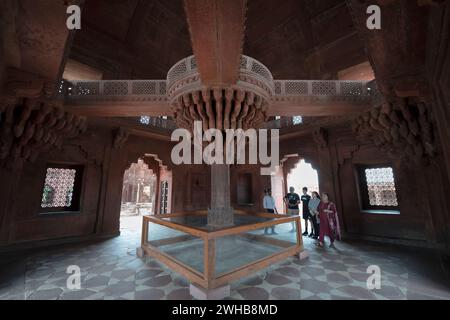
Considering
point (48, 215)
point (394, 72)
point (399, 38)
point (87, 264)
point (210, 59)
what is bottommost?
point (87, 264)

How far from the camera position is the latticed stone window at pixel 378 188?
704cm

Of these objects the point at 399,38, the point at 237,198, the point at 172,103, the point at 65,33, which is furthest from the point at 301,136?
the point at 65,33

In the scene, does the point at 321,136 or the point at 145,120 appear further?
the point at 145,120

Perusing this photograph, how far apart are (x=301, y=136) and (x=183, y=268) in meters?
7.97

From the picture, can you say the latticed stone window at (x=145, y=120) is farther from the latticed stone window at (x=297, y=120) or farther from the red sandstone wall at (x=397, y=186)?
the red sandstone wall at (x=397, y=186)

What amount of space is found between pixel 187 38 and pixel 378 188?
11380mm

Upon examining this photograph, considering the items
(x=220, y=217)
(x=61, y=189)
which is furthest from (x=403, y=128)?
(x=61, y=189)

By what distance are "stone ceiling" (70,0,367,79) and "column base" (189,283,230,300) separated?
28.4ft

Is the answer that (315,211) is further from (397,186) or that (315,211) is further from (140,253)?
(140,253)

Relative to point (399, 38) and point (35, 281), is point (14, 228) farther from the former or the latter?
point (399, 38)

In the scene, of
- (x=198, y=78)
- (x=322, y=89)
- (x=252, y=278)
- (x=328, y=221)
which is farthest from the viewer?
(x=322, y=89)

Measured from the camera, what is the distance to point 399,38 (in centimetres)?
378

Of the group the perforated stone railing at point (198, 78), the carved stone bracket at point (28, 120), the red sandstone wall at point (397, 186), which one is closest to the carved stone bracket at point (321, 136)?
the red sandstone wall at point (397, 186)

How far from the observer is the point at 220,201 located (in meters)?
5.29
